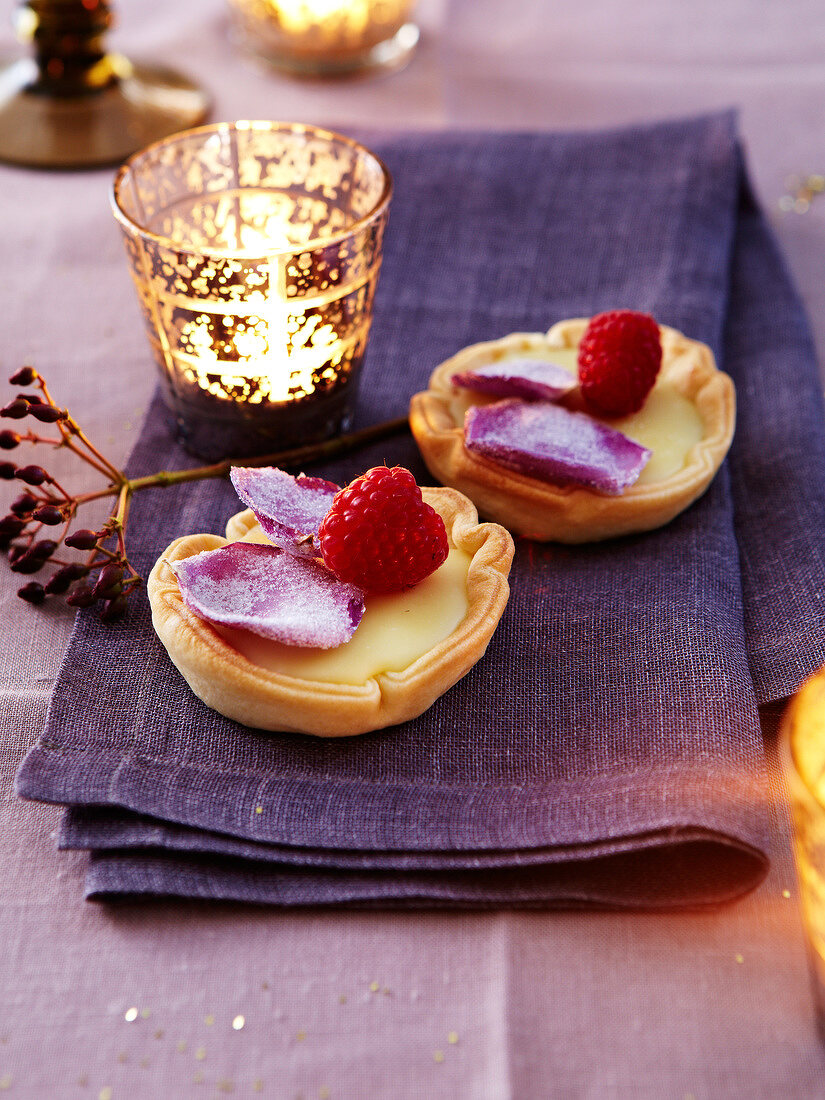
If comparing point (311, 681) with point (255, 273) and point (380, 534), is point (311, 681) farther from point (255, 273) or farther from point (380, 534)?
point (255, 273)

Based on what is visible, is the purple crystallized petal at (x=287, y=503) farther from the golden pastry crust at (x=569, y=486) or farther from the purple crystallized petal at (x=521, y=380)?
the purple crystallized petal at (x=521, y=380)

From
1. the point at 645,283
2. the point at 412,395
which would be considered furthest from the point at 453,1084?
the point at 645,283

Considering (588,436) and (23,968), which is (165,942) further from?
(588,436)

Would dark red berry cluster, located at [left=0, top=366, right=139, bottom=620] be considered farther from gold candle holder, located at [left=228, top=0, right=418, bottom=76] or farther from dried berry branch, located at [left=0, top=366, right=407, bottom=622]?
gold candle holder, located at [left=228, top=0, right=418, bottom=76]

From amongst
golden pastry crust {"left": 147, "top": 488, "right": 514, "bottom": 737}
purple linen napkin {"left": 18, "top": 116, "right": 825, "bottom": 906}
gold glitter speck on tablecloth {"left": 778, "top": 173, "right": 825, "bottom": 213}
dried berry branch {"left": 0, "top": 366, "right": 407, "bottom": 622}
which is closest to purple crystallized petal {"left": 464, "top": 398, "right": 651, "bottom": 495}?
purple linen napkin {"left": 18, "top": 116, "right": 825, "bottom": 906}

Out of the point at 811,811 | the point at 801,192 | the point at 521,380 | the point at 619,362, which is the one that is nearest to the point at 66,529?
the point at 521,380

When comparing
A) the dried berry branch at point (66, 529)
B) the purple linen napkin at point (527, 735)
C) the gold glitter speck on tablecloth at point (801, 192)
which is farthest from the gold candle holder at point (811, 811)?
the gold glitter speck on tablecloth at point (801, 192)
